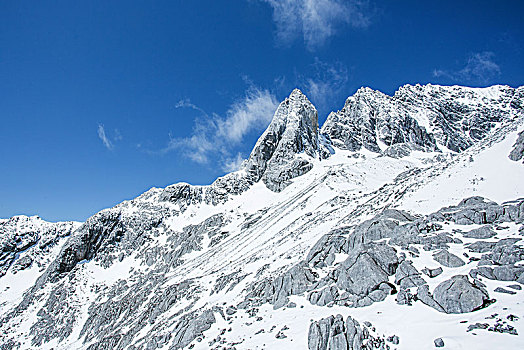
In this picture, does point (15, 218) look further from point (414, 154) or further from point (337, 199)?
point (414, 154)

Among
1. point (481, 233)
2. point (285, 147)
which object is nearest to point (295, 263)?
point (481, 233)

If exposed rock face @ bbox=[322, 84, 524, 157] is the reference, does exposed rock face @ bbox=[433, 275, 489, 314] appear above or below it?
below

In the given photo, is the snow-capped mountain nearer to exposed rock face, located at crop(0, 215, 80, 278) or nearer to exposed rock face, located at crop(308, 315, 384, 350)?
exposed rock face, located at crop(308, 315, 384, 350)

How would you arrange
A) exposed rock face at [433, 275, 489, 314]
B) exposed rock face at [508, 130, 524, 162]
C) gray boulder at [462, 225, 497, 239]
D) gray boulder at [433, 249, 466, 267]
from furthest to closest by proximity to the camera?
exposed rock face at [508, 130, 524, 162] → gray boulder at [462, 225, 497, 239] → gray boulder at [433, 249, 466, 267] → exposed rock face at [433, 275, 489, 314]

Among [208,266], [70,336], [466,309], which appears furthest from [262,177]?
[466,309]

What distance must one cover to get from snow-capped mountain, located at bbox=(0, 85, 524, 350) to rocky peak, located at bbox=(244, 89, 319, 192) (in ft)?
3.96

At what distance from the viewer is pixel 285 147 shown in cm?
13750

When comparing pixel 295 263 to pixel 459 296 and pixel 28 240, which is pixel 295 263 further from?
pixel 28 240

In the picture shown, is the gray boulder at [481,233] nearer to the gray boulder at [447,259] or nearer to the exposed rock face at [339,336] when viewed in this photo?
the gray boulder at [447,259]

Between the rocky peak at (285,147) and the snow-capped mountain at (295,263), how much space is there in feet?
3.96

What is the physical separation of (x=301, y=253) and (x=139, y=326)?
30612 mm

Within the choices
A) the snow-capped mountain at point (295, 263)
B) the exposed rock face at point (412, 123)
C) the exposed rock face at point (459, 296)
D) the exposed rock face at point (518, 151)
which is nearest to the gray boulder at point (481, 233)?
the snow-capped mountain at point (295, 263)

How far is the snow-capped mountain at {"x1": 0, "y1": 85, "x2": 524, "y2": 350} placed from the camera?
16.5m

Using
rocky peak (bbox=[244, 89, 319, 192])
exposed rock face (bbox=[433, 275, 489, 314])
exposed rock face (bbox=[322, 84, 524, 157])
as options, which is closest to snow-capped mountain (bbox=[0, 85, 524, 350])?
exposed rock face (bbox=[433, 275, 489, 314])
